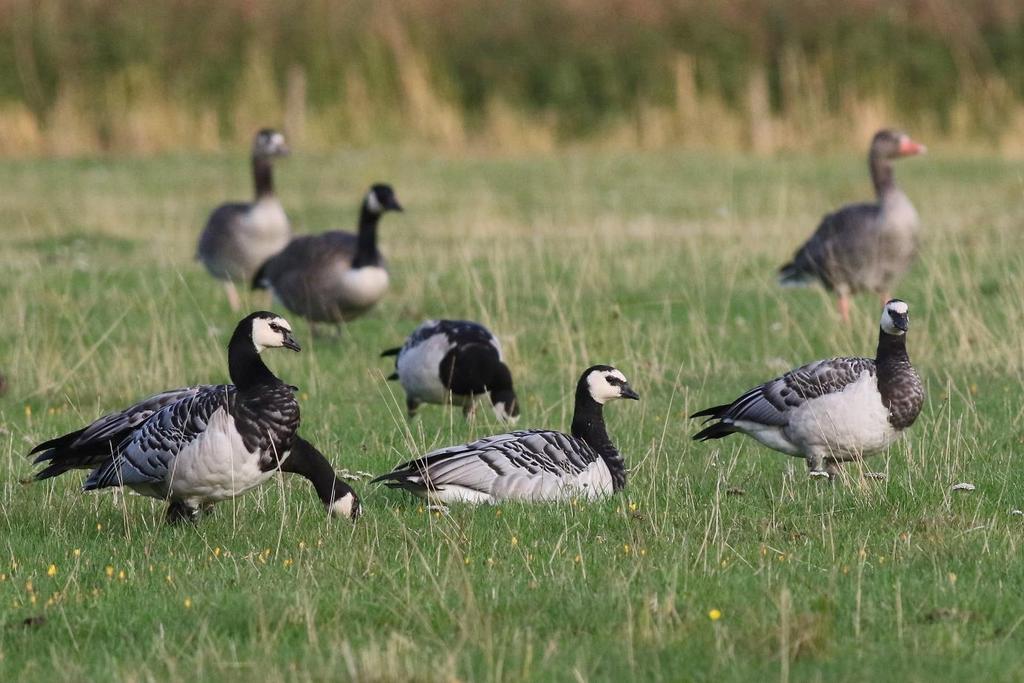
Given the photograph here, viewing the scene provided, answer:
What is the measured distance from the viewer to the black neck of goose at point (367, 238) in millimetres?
15469

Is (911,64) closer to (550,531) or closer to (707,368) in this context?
(707,368)

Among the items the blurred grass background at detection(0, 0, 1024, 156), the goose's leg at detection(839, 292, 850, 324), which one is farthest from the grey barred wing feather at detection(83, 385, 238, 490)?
the blurred grass background at detection(0, 0, 1024, 156)

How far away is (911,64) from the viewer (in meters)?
33.2

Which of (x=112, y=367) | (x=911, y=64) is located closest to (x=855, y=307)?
(x=112, y=367)

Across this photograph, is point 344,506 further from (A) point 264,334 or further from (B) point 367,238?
(B) point 367,238

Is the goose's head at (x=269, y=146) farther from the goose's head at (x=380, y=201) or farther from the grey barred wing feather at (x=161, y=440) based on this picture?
the grey barred wing feather at (x=161, y=440)

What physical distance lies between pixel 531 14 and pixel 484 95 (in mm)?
3353

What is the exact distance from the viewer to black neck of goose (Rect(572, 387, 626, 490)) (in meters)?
8.91

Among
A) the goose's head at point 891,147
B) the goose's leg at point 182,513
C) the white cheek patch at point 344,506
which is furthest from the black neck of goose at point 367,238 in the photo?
the white cheek patch at point 344,506

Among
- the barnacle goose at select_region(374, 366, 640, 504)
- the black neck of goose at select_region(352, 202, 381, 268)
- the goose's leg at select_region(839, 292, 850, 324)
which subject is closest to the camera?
the barnacle goose at select_region(374, 366, 640, 504)

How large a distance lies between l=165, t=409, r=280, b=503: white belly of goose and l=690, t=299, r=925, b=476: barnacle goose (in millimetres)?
2610

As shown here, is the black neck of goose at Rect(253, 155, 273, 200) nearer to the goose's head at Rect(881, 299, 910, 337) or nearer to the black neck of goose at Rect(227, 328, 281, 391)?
the black neck of goose at Rect(227, 328, 281, 391)

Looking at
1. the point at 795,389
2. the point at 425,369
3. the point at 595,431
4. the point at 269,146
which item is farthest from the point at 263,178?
the point at 795,389

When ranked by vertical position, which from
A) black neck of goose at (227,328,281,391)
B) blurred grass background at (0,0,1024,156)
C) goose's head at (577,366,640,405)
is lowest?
goose's head at (577,366,640,405)
